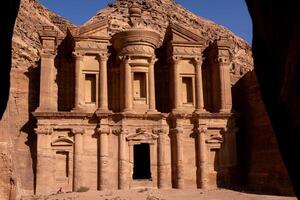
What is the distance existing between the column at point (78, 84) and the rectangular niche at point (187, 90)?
5940 mm

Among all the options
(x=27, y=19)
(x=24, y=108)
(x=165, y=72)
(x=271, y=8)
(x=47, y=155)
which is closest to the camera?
(x=271, y=8)

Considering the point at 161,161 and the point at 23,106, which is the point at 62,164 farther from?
the point at 161,161

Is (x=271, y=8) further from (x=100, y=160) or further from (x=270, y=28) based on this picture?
(x=100, y=160)

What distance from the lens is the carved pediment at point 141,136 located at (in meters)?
24.1

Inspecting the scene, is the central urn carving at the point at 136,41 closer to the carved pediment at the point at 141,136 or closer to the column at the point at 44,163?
the carved pediment at the point at 141,136

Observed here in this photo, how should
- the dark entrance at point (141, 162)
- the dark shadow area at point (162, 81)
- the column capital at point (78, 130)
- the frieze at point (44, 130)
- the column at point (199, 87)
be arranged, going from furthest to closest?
the dark entrance at point (141, 162) → the dark shadow area at point (162, 81) → the column at point (199, 87) → the column capital at point (78, 130) → the frieze at point (44, 130)

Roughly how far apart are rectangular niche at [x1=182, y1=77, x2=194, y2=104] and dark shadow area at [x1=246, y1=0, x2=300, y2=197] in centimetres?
2203

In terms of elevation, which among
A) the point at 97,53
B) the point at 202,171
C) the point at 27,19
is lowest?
the point at 202,171

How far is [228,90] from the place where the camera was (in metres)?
25.9

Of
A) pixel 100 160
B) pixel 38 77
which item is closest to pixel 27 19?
pixel 38 77

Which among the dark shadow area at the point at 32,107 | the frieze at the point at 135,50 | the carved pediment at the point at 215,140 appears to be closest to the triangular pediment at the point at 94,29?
the frieze at the point at 135,50

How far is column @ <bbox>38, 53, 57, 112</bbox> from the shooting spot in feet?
78.3

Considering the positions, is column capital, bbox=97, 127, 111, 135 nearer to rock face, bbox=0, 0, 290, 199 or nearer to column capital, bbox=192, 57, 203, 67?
rock face, bbox=0, 0, 290, 199

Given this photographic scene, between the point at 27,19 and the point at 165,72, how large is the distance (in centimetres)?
1155
